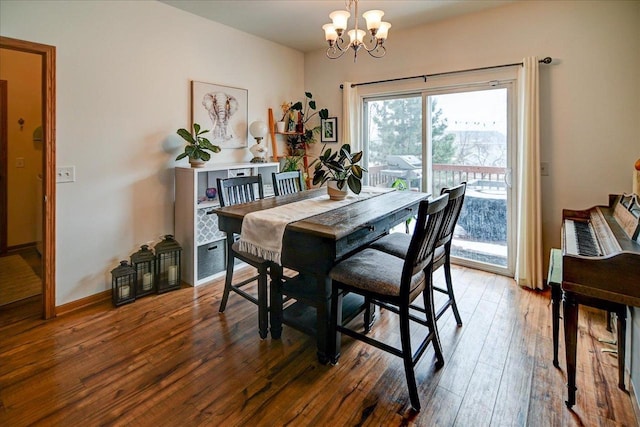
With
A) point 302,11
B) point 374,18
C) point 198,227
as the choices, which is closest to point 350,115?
point 302,11

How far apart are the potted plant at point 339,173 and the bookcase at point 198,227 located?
1272mm

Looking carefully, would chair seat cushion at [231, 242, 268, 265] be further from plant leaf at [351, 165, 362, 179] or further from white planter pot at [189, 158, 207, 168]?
white planter pot at [189, 158, 207, 168]

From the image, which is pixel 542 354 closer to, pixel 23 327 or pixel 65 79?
pixel 23 327

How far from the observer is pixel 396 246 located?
230 centimetres

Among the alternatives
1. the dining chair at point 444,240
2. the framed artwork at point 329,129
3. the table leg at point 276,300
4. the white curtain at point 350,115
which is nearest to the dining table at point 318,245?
the table leg at point 276,300

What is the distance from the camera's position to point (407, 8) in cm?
328

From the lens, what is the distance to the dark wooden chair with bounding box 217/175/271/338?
92.7 inches

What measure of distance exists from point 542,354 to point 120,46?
3.95 meters

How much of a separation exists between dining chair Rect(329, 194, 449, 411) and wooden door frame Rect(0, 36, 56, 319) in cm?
223

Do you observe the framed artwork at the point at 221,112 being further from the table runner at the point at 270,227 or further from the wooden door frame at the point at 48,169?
the table runner at the point at 270,227

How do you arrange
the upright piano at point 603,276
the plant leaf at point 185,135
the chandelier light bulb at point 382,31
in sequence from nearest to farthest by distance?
the upright piano at point 603,276
the chandelier light bulb at point 382,31
the plant leaf at point 185,135

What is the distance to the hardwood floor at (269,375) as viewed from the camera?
A: 1.68 m

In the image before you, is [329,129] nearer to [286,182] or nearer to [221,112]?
[221,112]

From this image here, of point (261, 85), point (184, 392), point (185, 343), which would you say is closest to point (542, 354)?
point (184, 392)
